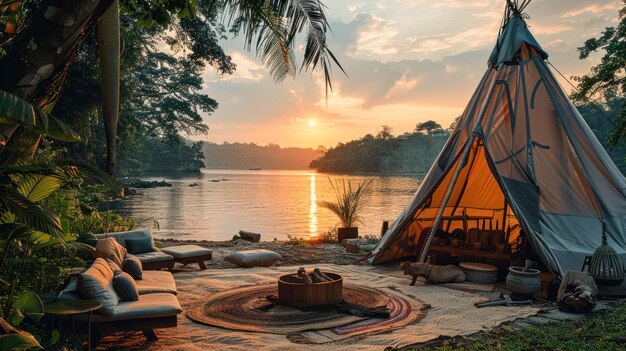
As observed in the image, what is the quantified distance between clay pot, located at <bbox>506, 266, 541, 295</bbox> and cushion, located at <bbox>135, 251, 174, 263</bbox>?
16.3 ft

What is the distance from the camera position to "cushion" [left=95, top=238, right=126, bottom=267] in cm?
577

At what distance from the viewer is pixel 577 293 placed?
5789 millimetres

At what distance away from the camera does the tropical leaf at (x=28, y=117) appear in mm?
2400

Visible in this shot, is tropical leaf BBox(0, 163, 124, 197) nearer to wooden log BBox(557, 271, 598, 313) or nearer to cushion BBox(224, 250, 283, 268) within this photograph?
cushion BBox(224, 250, 283, 268)

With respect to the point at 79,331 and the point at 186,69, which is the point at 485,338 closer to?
the point at 79,331

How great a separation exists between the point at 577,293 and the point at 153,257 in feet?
18.9

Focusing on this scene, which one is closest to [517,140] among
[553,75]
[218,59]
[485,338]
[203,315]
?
[553,75]

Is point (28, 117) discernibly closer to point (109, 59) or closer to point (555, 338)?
point (109, 59)

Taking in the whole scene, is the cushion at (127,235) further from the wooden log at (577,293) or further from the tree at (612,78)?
the tree at (612,78)

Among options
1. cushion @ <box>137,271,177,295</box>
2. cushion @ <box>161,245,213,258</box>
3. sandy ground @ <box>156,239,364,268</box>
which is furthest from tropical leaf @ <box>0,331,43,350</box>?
sandy ground @ <box>156,239,364,268</box>

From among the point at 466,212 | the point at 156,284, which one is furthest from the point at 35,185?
the point at 466,212

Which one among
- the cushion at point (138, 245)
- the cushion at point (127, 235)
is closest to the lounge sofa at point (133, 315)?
the cushion at point (127, 235)

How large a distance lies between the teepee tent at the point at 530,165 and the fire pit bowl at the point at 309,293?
2.52 meters

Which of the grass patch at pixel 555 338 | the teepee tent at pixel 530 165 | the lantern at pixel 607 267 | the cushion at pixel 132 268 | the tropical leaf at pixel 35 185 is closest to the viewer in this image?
the tropical leaf at pixel 35 185
